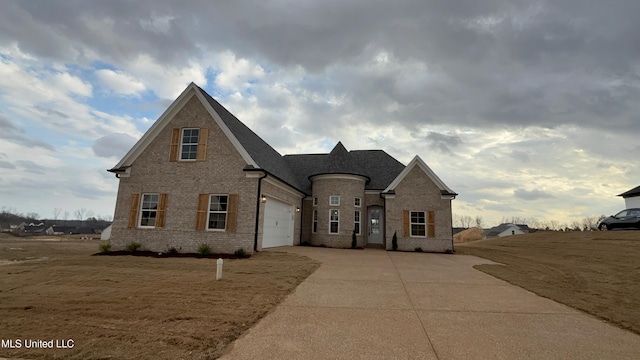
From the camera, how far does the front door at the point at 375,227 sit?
22.1 meters

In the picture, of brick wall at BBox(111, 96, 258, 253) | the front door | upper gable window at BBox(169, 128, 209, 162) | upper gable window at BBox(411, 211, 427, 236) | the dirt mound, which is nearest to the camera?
brick wall at BBox(111, 96, 258, 253)

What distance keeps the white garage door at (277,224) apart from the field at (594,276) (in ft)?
32.4

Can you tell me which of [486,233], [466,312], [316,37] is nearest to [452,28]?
[316,37]

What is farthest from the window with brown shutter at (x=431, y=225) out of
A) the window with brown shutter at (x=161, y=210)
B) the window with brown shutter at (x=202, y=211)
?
the window with brown shutter at (x=161, y=210)

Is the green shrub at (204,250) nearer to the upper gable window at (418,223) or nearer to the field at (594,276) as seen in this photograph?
the field at (594,276)

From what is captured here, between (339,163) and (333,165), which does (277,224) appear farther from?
(339,163)

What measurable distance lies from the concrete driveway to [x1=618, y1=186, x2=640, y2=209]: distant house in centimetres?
2855

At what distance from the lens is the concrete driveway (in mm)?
3756

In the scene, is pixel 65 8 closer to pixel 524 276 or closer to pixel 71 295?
pixel 71 295

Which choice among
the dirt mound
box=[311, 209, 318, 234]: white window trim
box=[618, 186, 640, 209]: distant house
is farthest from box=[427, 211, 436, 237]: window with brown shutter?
the dirt mound

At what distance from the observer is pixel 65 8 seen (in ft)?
32.7

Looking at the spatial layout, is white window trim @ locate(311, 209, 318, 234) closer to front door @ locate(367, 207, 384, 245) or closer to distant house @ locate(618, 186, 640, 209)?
front door @ locate(367, 207, 384, 245)

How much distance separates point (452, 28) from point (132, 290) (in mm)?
14546

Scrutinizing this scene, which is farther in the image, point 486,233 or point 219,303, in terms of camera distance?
point 486,233
